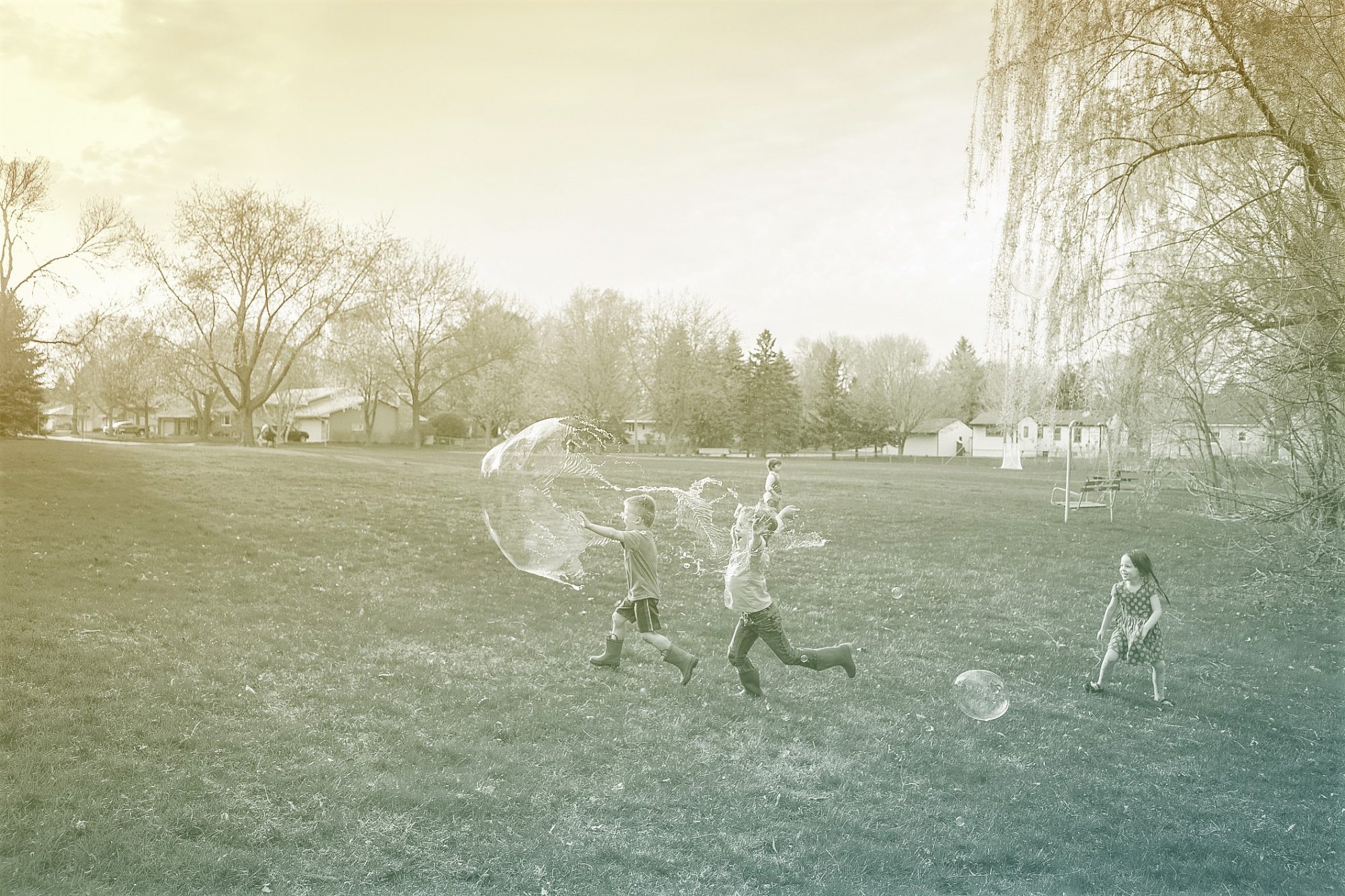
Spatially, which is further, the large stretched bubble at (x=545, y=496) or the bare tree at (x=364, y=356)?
the bare tree at (x=364, y=356)

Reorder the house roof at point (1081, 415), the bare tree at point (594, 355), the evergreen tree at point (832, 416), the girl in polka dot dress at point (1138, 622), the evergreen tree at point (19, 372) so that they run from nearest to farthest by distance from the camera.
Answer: the girl in polka dot dress at point (1138, 622) → the house roof at point (1081, 415) → the evergreen tree at point (19, 372) → the bare tree at point (594, 355) → the evergreen tree at point (832, 416)

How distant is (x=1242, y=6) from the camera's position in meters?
9.88

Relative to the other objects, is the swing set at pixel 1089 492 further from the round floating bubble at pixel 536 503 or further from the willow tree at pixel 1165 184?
the round floating bubble at pixel 536 503

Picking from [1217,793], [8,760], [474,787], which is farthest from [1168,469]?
[8,760]

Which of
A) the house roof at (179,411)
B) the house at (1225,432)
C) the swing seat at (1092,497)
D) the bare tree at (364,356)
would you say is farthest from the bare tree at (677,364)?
the house roof at (179,411)

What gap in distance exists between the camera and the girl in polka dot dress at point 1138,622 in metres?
8.48

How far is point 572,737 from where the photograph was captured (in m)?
7.11

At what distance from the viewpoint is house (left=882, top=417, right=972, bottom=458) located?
83312 millimetres

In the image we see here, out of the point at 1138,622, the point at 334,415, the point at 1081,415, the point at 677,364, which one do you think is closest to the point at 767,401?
the point at 677,364

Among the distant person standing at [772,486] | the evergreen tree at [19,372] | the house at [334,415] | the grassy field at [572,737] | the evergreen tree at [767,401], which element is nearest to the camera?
the grassy field at [572,737]

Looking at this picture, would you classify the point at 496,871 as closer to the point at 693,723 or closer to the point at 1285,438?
the point at 693,723

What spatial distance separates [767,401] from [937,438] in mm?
32660

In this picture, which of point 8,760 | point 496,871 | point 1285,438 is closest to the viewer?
point 496,871

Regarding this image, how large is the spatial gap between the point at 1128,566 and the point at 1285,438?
680 centimetres
